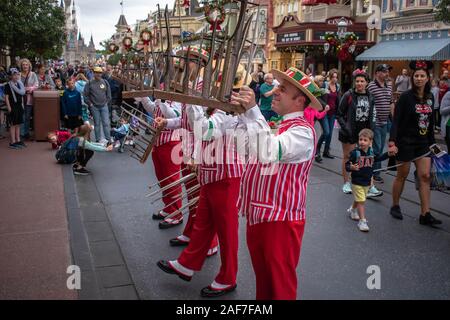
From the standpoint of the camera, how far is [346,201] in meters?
7.05

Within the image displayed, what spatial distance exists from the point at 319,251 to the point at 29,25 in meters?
19.8

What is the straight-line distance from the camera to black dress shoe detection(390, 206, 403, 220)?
243 inches

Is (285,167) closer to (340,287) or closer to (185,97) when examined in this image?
(185,97)

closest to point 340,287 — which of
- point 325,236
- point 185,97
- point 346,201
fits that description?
point 325,236

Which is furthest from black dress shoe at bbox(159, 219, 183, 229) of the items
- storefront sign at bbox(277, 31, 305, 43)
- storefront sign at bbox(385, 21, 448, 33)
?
A: storefront sign at bbox(277, 31, 305, 43)

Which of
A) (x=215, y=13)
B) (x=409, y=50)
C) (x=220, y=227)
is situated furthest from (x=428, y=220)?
(x=409, y=50)

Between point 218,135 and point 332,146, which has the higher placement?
point 218,135

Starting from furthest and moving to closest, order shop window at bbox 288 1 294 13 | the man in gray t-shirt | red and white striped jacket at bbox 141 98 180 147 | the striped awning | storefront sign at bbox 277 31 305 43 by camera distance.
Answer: shop window at bbox 288 1 294 13, storefront sign at bbox 277 31 305 43, the striped awning, the man in gray t-shirt, red and white striped jacket at bbox 141 98 180 147

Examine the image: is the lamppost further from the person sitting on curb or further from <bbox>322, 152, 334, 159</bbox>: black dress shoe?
the person sitting on curb

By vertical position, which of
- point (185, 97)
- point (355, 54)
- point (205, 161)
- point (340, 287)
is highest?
point (355, 54)

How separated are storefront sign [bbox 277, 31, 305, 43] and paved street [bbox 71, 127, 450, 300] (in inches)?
897

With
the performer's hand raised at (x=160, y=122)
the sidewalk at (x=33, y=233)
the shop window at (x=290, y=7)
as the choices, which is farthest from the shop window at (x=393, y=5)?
the performer's hand raised at (x=160, y=122)

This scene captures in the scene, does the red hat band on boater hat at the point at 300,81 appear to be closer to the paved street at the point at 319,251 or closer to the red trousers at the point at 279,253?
the red trousers at the point at 279,253
